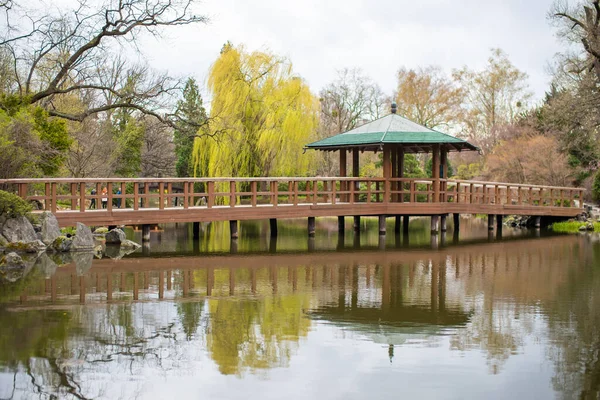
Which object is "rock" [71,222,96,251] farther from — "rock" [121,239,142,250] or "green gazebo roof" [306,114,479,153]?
"green gazebo roof" [306,114,479,153]

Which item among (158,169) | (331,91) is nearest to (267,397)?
(158,169)

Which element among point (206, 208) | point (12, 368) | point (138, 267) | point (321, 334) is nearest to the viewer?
point (12, 368)

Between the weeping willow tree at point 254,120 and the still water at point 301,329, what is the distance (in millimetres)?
13788

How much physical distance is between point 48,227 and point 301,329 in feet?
30.2

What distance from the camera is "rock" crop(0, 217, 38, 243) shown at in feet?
49.4

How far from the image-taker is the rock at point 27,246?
1503 cm

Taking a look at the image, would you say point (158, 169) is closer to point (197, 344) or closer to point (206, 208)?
point (206, 208)

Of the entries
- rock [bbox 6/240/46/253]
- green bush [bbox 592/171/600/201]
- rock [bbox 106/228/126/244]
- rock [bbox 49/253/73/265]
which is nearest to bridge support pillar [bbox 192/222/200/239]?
rock [bbox 106/228/126/244]

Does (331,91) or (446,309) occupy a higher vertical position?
(331,91)

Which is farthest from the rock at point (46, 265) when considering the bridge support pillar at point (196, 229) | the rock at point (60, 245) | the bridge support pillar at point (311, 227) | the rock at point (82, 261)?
the bridge support pillar at point (311, 227)

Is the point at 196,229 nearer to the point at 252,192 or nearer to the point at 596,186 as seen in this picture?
the point at 252,192

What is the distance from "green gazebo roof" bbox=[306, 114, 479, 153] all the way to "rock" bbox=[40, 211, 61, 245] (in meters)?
9.15

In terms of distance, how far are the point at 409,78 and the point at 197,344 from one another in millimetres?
36618

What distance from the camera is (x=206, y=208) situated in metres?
18.8
